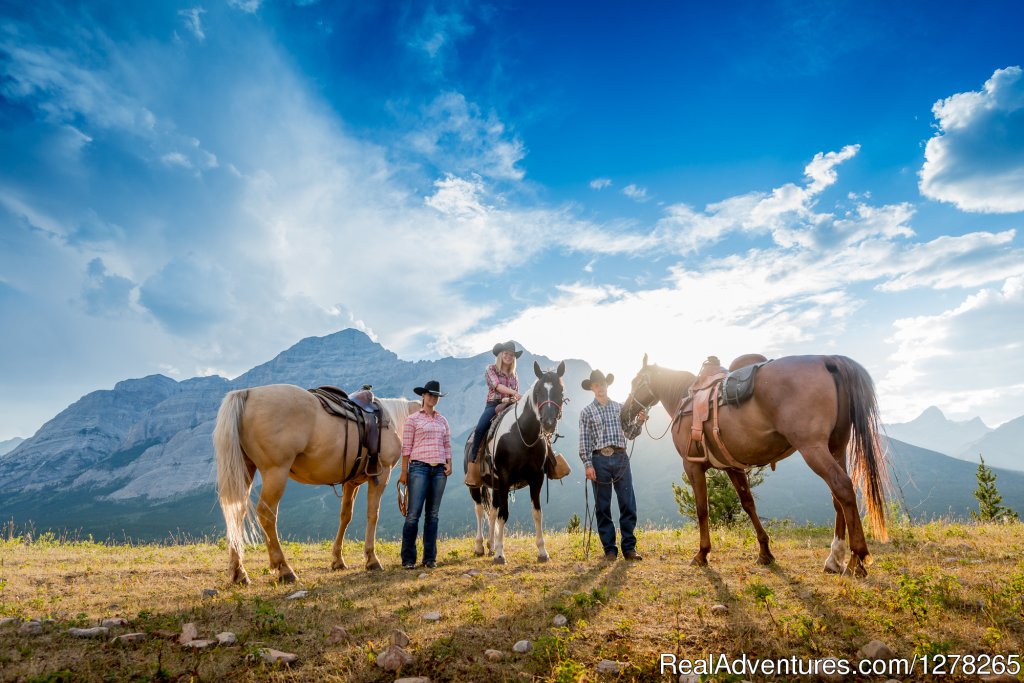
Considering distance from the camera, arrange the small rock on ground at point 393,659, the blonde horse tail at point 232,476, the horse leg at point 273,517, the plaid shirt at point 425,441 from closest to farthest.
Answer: the small rock on ground at point 393,659
the blonde horse tail at point 232,476
the horse leg at point 273,517
the plaid shirt at point 425,441

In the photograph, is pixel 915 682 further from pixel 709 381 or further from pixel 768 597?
pixel 709 381

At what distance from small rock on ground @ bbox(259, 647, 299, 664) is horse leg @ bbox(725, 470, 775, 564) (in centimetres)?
637

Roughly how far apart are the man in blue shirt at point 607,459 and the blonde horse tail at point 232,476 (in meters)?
5.45

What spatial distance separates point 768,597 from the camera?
523cm

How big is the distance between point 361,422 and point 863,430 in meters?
7.75

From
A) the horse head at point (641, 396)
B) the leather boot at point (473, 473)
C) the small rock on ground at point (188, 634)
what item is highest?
the horse head at point (641, 396)

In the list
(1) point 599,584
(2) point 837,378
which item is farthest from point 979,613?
(1) point 599,584

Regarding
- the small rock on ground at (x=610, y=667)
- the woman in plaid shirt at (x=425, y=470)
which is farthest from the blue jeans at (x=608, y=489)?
the small rock on ground at (x=610, y=667)

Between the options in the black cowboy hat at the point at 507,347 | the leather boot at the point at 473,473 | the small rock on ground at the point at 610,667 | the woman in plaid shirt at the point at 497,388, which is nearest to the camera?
the small rock on ground at the point at 610,667

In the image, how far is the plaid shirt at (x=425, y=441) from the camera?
29.1ft

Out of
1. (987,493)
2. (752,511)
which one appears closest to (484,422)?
(752,511)

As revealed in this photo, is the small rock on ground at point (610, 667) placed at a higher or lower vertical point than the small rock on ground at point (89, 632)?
lower

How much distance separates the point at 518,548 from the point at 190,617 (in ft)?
21.0

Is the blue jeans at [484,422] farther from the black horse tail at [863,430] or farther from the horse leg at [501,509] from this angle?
the black horse tail at [863,430]
